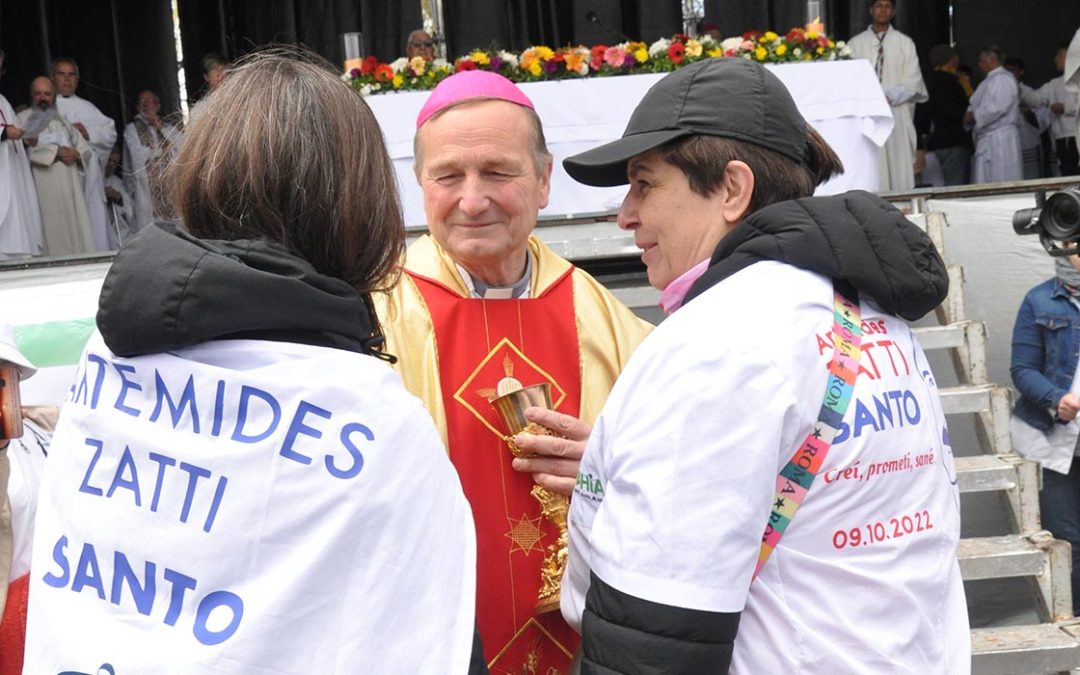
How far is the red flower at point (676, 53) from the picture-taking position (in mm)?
8070

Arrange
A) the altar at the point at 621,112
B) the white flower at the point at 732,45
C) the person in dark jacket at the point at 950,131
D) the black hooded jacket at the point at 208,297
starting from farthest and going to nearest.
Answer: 1. the person in dark jacket at the point at 950,131
2. the white flower at the point at 732,45
3. the altar at the point at 621,112
4. the black hooded jacket at the point at 208,297

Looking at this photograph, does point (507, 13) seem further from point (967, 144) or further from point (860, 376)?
point (860, 376)

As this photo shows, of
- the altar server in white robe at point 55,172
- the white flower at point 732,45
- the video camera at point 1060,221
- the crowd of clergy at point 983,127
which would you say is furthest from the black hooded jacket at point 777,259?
the crowd of clergy at point 983,127

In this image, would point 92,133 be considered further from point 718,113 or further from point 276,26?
point 718,113

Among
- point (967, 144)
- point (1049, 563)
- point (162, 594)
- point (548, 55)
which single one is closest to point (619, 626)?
point (162, 594)

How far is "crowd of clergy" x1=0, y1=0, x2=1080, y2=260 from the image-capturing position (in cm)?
1076

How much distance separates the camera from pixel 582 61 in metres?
7.81

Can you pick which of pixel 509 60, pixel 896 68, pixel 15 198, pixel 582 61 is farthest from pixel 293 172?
pixel 896 68

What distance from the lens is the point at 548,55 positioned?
7.80 m

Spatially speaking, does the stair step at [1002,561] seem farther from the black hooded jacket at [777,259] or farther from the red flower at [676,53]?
the red flower at [676,53]

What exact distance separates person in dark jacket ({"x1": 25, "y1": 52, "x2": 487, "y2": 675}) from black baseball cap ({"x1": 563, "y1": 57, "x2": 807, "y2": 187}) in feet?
1.80

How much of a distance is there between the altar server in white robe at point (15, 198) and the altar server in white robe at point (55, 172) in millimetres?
216

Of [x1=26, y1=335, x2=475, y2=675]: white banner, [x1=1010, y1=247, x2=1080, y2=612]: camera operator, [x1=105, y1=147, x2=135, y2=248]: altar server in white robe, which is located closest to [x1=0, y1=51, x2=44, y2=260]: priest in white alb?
[x1=105, y1=147, x2=135, y2=248]: altar server in white robe

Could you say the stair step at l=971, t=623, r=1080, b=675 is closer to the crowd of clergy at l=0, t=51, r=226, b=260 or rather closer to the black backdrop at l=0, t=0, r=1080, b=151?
the crowd of clergy at l=0, t=51, r=226, b=260
